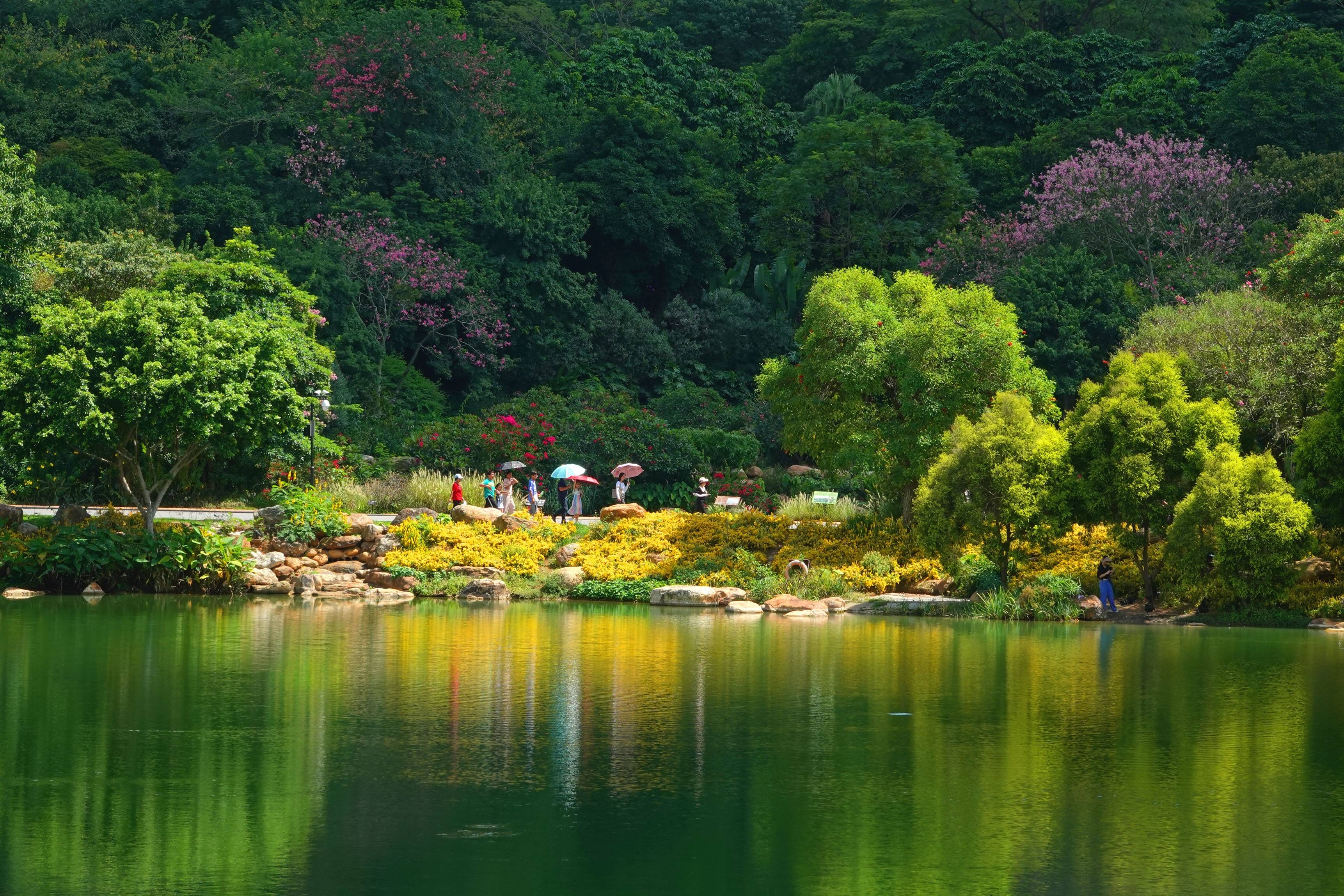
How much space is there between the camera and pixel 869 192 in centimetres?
5003

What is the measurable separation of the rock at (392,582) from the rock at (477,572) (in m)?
0.88

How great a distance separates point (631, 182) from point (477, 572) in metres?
23.5

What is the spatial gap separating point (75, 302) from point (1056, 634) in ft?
61.7

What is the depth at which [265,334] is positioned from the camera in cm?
2795

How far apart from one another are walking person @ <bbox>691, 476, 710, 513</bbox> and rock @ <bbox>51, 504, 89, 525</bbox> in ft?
46.3

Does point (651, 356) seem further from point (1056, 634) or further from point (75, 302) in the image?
point (1056, 634)

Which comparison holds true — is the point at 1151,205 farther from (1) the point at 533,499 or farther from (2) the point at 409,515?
(2) the point at 409,515

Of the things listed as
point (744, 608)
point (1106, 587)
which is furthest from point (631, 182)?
Answer: point (1106, 587)

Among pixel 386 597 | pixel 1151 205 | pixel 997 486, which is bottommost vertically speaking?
pixel 386 597

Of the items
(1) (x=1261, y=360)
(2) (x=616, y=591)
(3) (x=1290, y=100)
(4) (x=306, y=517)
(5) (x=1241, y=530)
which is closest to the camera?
(5) (x=1241, y=530)

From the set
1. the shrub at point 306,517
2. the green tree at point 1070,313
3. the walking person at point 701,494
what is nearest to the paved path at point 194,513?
the shrub at point 306,517

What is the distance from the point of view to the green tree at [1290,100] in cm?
4650

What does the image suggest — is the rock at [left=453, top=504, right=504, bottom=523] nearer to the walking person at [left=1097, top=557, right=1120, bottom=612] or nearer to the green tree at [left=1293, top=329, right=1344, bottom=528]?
the walking person at [left=1097, top=557, right=1120, bottom=612]

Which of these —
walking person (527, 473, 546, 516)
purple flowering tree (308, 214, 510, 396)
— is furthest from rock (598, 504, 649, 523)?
purple flowering tree (308, 214, 510, 396)
